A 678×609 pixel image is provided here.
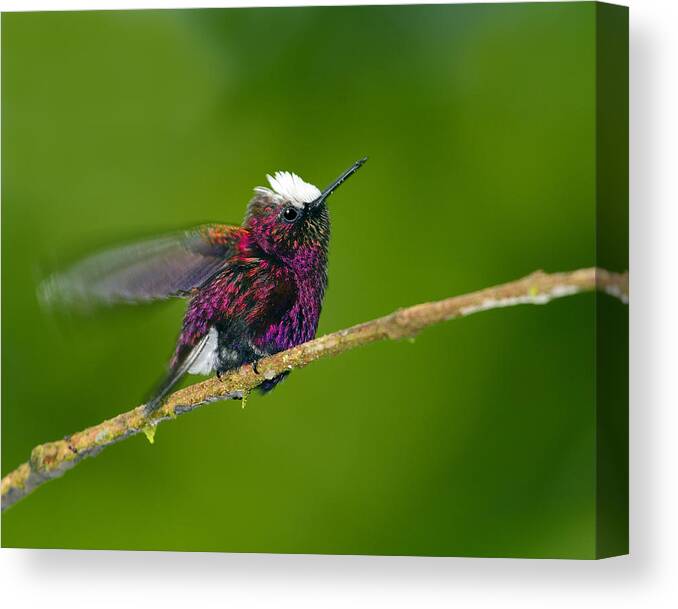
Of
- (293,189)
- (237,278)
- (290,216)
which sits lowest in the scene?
(237,278)

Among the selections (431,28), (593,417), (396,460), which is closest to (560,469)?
(593,417)

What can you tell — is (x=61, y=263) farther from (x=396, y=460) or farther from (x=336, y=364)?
(x=396, y=460)

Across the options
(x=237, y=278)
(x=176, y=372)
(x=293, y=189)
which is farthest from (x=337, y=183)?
(x=176, y=372)

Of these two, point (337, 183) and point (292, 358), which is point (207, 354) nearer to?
point (292, 358)

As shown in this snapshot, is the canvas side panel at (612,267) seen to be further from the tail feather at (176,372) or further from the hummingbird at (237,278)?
the tail feather at (176,372)

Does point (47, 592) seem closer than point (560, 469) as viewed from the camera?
No

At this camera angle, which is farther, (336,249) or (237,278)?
(336,249)

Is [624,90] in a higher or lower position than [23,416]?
higher

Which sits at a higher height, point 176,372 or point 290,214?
point 290,214

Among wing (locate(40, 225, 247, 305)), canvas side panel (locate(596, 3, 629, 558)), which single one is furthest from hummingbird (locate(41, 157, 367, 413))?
canvas side panel (locate(596, 3, 629, 558))
